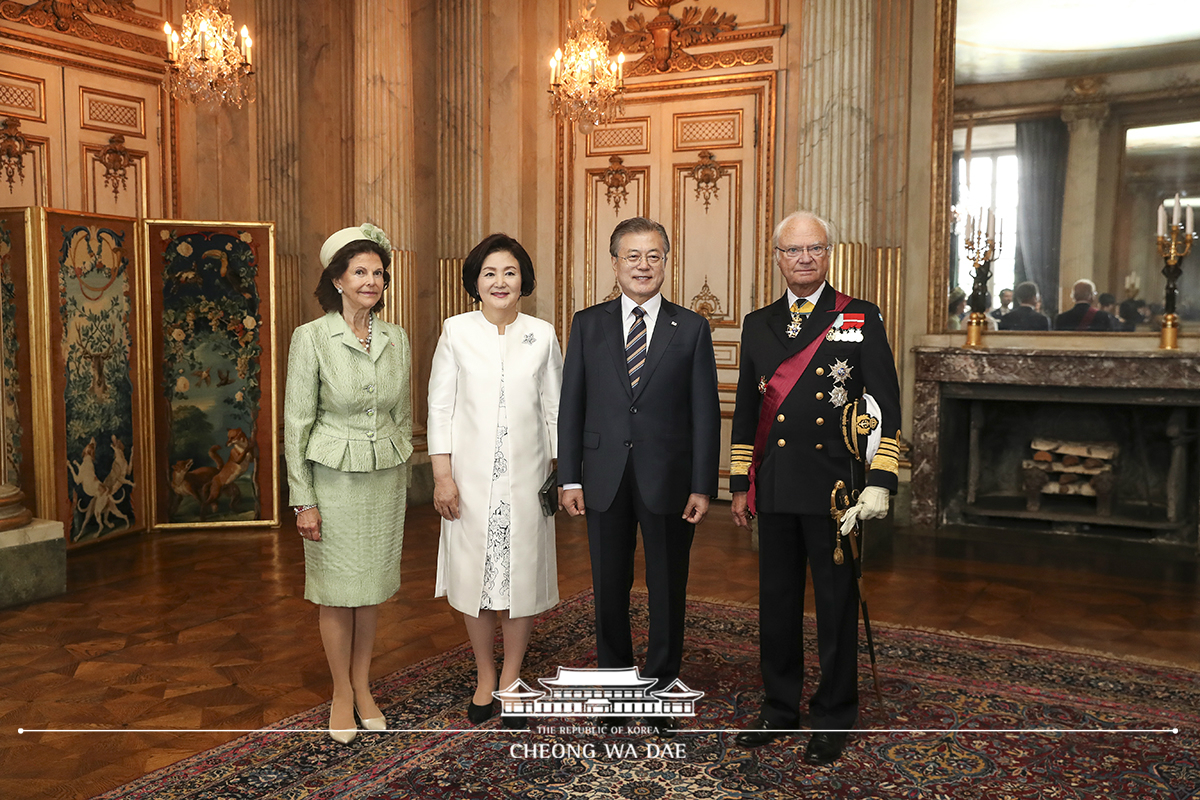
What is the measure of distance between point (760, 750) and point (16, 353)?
4.34 m

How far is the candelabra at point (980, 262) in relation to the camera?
6199 mm

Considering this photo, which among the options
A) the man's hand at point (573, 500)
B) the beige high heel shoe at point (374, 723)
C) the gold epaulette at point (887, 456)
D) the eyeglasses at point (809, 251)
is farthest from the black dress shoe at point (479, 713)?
the eyeglasses at point (809, 251)

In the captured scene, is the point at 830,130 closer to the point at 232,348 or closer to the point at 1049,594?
the point at 1049,594

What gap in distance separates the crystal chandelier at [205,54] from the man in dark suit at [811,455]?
4040 mm

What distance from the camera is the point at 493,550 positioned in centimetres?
308

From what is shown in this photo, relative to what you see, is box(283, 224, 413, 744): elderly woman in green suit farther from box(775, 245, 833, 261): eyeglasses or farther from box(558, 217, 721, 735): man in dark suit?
box(775, 245, 833, 261): eyeglasses

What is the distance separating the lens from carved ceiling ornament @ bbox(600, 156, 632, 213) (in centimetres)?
739

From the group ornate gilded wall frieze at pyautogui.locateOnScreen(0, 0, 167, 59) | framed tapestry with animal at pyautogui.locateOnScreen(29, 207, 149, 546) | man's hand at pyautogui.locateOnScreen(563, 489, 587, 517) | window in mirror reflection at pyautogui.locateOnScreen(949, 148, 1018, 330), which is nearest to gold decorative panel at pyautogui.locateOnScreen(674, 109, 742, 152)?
window in mirror reflection at pyautogui.locateOnScreen(949, 148, 1018, 330)

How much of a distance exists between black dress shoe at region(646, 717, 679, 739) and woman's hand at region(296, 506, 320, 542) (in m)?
1.12

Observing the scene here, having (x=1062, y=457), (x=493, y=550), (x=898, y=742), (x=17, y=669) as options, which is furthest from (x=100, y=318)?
(x=1062, y=457)

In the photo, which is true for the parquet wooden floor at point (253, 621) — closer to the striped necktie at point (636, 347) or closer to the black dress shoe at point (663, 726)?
the black dress shoe at point (663, 726)

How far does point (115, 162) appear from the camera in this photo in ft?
21.1

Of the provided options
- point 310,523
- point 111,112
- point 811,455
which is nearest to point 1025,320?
point 811,455

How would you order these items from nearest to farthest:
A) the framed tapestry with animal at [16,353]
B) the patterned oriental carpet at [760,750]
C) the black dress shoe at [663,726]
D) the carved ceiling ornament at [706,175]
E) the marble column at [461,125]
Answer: the patterned oriental carpet at [760,750]
the black dress shoe at [663,726]
the framed tapestry with animal at [16,353]
the carved ceiling ornament at [706,175]
the marble column at [461,125]
